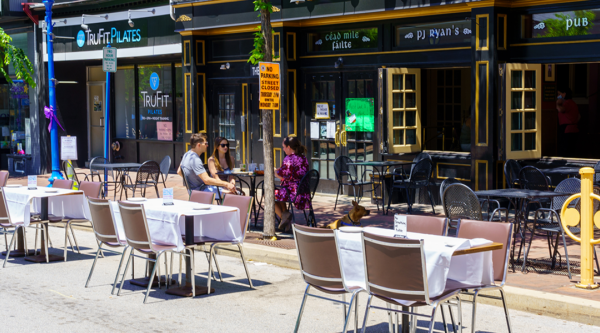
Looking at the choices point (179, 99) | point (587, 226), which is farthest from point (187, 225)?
point (179, 99)

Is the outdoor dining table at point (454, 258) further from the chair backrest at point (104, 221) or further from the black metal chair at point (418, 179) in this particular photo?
the black metal chair at point (418, 179)

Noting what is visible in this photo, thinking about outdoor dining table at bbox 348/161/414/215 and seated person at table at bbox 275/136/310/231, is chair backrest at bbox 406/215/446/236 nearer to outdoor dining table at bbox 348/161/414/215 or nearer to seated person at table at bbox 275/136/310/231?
seated person at table at bbox 275/136/310/231

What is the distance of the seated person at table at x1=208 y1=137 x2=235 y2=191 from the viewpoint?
11.4m

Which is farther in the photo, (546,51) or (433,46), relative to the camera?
(433,46)

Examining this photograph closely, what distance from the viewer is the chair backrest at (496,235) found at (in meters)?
6.00

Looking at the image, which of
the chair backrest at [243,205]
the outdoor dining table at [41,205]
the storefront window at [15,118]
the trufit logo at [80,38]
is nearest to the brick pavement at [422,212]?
the chair backrest at [243,205]

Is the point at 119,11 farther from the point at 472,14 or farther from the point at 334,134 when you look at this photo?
the point at 472,14

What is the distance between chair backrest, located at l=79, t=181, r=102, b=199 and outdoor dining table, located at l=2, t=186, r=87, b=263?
211 mm

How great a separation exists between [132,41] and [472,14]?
10.1m

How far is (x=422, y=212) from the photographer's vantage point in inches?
499

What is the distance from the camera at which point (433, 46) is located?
12961 millimetres

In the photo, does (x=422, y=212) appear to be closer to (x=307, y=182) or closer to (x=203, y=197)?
(x=307, y=182)

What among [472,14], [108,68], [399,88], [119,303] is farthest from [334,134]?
[119,303]

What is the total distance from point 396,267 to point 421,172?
7690mm
